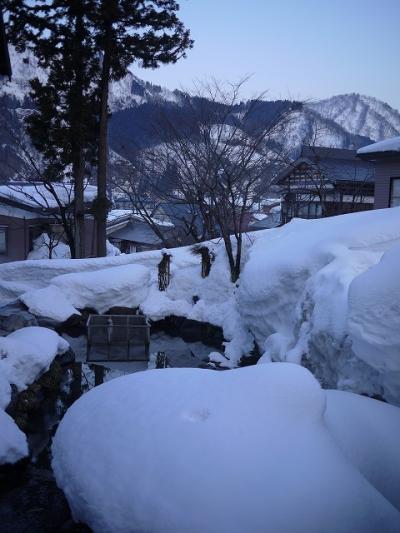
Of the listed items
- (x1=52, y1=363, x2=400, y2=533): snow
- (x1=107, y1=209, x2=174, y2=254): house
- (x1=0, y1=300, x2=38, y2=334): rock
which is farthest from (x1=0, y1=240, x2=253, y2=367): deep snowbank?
(x1=107, y1=209, x2=174, y2=254): house

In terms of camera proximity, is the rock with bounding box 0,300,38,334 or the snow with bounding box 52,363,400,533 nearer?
the snow with bounding box 52,363,400,533

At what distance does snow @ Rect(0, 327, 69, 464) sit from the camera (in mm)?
A: 5500

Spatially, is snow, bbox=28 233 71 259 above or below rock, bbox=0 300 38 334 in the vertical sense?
above

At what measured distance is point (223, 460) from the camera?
302 centimetres

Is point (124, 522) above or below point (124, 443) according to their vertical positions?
below

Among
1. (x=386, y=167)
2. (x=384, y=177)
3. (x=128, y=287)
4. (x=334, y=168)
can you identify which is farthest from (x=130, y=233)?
(x=386, y=167)

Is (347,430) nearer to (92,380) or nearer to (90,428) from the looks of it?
(90,428)

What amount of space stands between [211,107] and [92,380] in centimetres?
1039

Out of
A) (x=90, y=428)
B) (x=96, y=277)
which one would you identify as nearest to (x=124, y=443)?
(x=90, y=428)

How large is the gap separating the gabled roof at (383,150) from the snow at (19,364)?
36.3 feet

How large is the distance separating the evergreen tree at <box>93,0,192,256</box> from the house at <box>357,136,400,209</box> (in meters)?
7.60

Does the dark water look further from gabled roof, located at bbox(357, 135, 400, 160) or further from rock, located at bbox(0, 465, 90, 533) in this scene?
gabled roof, located at bbox(357, 135, 400, 160)

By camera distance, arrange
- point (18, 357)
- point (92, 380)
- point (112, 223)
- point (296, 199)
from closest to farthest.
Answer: point (18, 357)
point (92, 380)
point (296, 199)
point (112, 223)

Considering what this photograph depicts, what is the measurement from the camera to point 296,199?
2277cm
